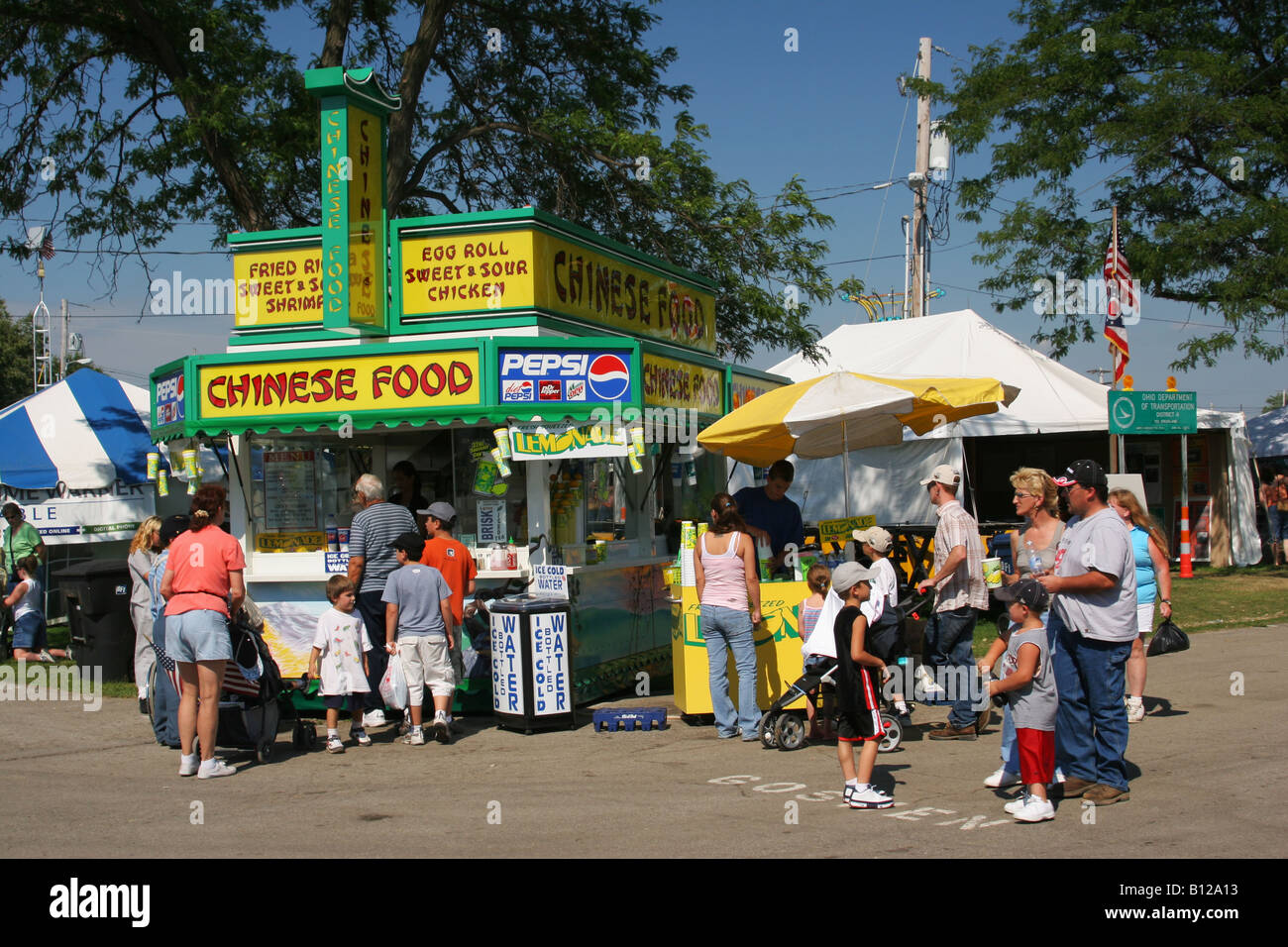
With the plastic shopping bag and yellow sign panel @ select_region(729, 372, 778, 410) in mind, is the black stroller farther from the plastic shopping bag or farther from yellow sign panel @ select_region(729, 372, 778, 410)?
A: yellow sign panel @ select_region(729, 372, 778, 410)

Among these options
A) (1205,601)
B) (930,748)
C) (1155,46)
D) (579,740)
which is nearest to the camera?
(930,748)

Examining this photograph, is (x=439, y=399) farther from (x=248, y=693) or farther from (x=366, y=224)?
(x=248, y=693)

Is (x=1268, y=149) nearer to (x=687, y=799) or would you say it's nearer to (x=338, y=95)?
(x=338, y=95)

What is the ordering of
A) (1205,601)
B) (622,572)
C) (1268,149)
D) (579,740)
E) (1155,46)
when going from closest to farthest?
(579,740) → (622,572) → (1205,601) → (1268,149) → (1155,46)

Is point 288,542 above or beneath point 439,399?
beneath

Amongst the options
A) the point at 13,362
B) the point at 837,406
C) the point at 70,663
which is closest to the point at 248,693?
the point at 837,406

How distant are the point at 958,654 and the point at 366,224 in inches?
244

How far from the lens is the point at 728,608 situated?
818 centimetres

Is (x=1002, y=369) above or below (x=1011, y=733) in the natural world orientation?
above

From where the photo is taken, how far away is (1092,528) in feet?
19.7

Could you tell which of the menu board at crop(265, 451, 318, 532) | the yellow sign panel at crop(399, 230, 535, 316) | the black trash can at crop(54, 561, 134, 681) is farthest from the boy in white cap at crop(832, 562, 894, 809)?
the black trash can at crop(54, 561, 134, 681)

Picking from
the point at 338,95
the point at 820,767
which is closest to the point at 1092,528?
the point at 820,767

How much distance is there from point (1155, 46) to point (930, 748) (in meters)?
15.7

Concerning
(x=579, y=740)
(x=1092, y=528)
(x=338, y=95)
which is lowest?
(x=579, y=740)
